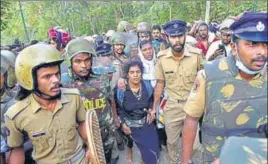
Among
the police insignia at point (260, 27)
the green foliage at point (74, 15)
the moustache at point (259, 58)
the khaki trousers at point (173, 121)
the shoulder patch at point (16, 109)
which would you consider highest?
the green foliage at point (74, 15)

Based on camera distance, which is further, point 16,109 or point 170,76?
point 170,76

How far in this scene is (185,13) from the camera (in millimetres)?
18797

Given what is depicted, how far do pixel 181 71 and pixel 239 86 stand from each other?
84.4 inches

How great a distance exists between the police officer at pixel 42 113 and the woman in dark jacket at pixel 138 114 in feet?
5.57

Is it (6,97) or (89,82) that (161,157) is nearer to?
(89,82)

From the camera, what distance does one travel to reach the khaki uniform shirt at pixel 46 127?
2773mm

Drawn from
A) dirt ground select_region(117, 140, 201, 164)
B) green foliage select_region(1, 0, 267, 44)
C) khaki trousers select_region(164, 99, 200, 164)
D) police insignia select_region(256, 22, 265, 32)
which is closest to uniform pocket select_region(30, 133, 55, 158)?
police insignia select_region(256, 22, 265, 32)

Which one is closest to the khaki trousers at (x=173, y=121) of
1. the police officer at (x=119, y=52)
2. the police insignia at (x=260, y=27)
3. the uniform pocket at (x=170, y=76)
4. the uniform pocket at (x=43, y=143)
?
the uniform pocket at (x=170, y=76)

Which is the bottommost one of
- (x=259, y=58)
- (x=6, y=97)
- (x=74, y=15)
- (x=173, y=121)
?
(x=173, y=121)

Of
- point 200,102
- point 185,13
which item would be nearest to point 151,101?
point 200,102

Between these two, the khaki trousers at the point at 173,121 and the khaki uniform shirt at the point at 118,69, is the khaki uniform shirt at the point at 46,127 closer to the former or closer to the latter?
the khaki trousers at the point at 173,121

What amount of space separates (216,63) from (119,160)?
340 cm

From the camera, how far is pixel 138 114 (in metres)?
4.69

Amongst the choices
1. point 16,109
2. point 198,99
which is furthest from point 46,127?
point 198,99
